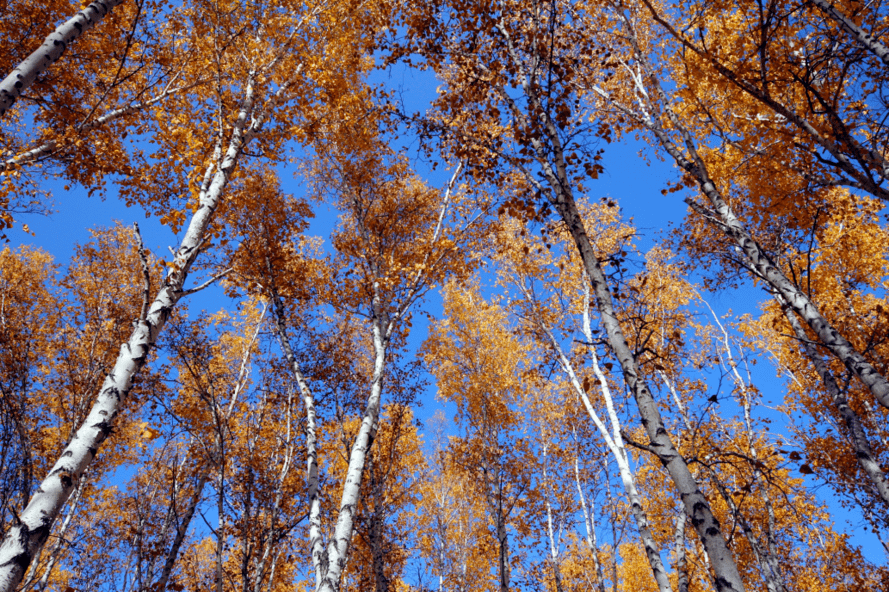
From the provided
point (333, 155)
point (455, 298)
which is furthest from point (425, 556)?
point (333, 155)

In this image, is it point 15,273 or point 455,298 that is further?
point 455,298

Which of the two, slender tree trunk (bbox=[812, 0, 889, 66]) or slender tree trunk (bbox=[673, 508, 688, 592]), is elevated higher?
slender tree trunk (bbox=[812, 0, 889, 66])

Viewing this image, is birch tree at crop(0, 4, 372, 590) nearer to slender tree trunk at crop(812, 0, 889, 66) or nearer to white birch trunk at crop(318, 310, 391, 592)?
white birch trunk at crop(318, 310, 391, 592)

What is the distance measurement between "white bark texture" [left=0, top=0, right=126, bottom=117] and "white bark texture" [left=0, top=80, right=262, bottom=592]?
1890 mm

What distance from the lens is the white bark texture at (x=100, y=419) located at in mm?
2840

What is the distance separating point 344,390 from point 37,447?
852cm

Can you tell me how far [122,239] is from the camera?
13531mm

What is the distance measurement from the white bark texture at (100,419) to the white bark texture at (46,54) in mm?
1890

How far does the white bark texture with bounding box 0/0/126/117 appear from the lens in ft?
12.7

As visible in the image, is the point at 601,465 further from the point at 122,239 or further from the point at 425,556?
the point at 122,239

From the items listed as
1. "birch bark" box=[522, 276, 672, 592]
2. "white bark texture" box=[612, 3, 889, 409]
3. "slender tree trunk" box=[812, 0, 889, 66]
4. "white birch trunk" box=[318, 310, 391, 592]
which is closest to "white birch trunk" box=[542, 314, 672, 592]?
"birch bark" box=[522, 276, 672, 592]

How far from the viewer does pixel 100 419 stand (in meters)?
3.62

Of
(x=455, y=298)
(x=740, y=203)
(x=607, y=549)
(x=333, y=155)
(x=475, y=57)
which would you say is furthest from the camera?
(x=607, y=549)

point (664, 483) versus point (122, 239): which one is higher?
point (122, 239)
